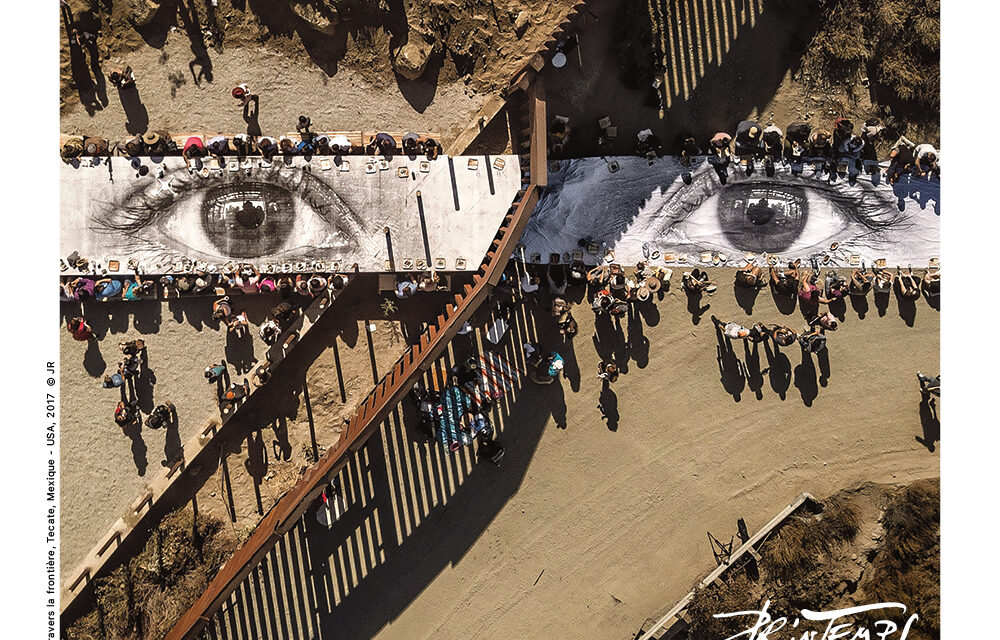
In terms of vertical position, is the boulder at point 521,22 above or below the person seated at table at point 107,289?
above

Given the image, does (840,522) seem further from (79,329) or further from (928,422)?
(79,329)

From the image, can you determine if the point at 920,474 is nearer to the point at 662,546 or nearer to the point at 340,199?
the point at 662,546

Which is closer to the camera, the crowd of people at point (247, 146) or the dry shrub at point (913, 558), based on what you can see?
the crowd of people at point (247, 146)

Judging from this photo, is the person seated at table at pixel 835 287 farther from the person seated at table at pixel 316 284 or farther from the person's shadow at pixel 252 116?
the person's shadow at pixel 252 116

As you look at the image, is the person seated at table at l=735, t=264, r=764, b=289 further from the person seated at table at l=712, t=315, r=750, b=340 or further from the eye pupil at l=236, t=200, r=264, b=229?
the eye pupil at l=236, t=200, r=264, b=229

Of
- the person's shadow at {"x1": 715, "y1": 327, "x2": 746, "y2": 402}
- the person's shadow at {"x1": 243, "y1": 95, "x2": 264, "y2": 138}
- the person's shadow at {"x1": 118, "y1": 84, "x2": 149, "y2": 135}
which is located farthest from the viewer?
the person's shadow at {"x1": 715, "y1": 327, "x2": 746, "y2": 402}

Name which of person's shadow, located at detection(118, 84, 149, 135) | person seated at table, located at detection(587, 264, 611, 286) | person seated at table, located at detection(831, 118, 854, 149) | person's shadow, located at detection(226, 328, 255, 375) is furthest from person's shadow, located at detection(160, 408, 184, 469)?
person seated at table, located at detection(831, 118, 854, 149)

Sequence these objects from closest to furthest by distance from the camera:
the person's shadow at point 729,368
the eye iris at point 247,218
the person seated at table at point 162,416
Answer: the eye iris at point 247,218, the person seated at table at point 162,416, the person's shadow at point 729,368

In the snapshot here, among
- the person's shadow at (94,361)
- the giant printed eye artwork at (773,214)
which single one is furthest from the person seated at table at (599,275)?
the person's shadow at (94,361)
